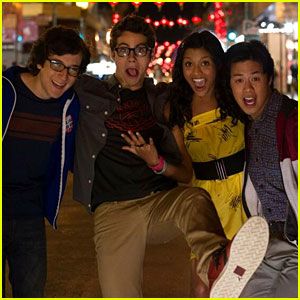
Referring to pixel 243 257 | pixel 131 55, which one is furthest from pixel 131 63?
pixel 243 257

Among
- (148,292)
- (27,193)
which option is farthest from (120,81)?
(148,292)

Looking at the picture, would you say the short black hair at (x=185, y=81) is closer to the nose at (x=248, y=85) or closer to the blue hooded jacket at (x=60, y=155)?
the nose at (x=248, y=85)

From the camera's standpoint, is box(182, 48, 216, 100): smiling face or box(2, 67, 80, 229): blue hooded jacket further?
box(182, 48, 216, 100): smiling face

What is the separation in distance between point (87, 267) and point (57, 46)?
3.02 m

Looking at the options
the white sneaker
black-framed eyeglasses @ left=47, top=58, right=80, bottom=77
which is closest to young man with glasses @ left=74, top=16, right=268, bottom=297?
black-framed eyeglasses @ left=47, top=58, right=80, bottom=77

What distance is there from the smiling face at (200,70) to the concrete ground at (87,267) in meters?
2.04

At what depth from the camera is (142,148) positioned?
456cm

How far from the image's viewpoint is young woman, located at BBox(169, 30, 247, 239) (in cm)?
488

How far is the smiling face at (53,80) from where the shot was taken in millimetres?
4355

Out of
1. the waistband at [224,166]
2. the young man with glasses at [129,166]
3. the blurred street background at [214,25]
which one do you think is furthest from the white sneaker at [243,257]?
the blurred street background at [214,25]

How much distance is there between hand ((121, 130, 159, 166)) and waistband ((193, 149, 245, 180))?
0.51m

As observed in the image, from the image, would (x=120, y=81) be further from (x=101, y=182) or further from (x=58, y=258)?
(x=58, y=258)

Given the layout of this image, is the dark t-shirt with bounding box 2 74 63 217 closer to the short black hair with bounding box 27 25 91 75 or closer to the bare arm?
the short black hair with bounding box 27 25 91 75

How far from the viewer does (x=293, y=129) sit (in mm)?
3930
